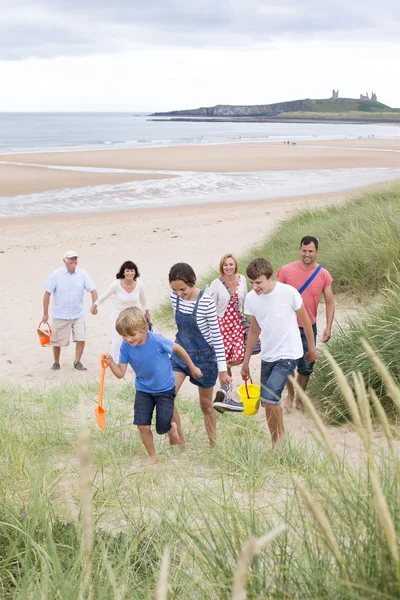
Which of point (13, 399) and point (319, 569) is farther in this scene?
point (13, 399)

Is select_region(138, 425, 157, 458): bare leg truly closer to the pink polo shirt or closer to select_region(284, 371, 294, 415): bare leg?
the pink polo shirt

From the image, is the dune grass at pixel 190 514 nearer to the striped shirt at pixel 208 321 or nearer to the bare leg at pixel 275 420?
the bare leg at pixel 275 420

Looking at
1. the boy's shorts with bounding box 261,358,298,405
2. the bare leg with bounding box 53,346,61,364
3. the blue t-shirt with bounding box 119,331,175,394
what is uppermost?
the blue t-shirt with bounding box 119,331,175,394

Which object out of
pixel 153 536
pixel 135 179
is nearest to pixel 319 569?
pixel 153 536

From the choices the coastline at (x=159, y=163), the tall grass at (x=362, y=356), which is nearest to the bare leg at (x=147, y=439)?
the tall grass at (x=362, y=356)

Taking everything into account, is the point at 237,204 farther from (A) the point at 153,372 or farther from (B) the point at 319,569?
(B) the point at 319,569

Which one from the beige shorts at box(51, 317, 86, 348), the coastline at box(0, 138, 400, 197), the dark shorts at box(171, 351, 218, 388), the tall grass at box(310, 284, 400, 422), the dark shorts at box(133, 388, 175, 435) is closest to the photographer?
the dark shorts at box(133, 388, 175, 435)

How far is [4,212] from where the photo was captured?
25.3 m

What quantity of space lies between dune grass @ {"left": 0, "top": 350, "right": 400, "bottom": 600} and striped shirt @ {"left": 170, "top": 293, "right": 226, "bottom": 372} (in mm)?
702

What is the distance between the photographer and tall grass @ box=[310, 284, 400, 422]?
19.3ft

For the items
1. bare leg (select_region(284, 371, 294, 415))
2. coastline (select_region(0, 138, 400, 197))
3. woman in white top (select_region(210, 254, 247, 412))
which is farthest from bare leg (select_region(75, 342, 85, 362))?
coastline (select_region(0, 138, 400, 197))

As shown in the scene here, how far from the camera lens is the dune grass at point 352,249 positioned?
9.17 meters

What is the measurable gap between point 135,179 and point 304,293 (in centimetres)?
2964

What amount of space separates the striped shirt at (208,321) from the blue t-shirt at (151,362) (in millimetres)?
423
